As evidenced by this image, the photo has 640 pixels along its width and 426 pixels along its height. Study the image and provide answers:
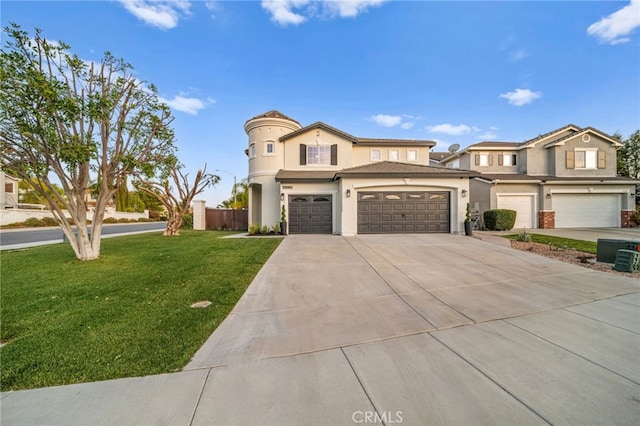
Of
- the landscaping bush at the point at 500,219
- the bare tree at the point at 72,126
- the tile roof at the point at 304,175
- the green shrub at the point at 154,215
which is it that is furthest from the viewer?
the green shrub at the point at 154,215

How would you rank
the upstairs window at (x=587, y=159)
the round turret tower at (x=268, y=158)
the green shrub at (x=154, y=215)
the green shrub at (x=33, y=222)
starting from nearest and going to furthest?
the round turret tower at (x=268, y=158), the upstairs window at (x=587, y=159), the green shrub at (x=33, y=222), the green shrub at (x=154, y=215)

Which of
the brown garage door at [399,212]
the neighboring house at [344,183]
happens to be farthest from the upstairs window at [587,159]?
the brown garage door at [399,212]

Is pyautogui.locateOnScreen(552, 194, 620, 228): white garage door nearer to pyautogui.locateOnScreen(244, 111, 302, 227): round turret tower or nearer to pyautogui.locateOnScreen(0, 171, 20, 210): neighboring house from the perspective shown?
pyautogui.locateOnScreen(244, 111, 302, 227): round turret tower

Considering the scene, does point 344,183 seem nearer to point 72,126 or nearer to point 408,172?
point 408,172

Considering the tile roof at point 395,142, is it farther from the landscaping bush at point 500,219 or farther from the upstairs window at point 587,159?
the upstairs window at point 587,159

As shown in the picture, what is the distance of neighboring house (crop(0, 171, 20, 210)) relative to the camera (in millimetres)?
28148

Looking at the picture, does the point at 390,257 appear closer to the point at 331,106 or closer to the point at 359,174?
the point at 359,174

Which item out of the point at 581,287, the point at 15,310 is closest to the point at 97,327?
the point at 15,310

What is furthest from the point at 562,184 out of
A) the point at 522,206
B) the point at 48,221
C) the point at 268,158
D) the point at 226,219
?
the point at 48,221

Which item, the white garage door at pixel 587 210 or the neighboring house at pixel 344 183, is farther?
the white garage door at pixel 587 210

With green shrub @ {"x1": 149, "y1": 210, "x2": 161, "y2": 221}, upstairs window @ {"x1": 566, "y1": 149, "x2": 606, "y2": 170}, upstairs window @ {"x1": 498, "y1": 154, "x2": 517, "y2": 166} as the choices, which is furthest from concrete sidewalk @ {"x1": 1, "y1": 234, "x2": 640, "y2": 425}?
green shrub @ {"x1": 149, "y1": 210, "x2": 161, "y2": 221}

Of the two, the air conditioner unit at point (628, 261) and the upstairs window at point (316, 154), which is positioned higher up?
the upstairs window at point (316, 154)

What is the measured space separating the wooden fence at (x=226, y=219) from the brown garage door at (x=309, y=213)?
23.3 ft

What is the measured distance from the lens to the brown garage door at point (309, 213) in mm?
15211
